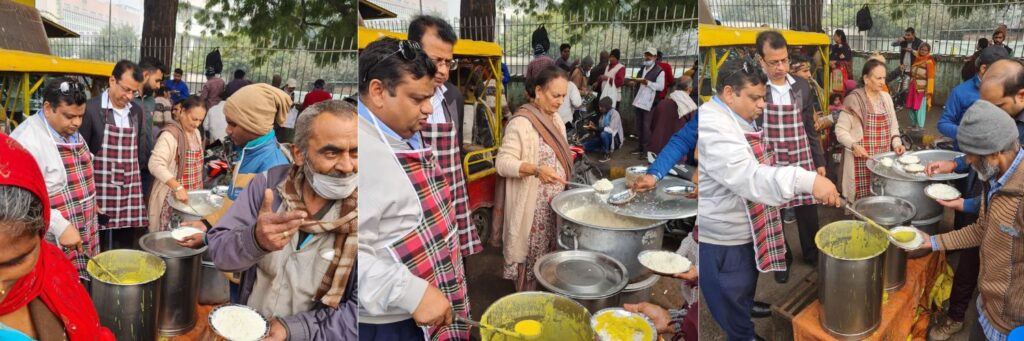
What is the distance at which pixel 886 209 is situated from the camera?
2047 millimetres

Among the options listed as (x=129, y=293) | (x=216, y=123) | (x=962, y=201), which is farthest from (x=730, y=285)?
(x=129, y=293)

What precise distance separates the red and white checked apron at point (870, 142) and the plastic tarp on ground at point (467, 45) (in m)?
1.11

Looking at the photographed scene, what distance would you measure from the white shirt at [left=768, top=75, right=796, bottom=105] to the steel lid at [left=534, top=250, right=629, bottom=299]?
0.61 m

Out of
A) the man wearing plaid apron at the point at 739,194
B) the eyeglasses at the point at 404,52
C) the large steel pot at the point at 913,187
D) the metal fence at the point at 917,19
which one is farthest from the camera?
the large steel pot at the point at 913,187

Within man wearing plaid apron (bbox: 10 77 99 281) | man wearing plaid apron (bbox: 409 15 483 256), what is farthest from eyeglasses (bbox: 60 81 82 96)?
man wearing plaid apron (bbox: 409 15 483 256)

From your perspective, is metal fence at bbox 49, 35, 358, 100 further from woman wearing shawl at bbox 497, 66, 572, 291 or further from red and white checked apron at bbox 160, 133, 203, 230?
woman wearing shawl at bbox 497, 66, 572, 291

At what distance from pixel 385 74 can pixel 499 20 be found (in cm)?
29

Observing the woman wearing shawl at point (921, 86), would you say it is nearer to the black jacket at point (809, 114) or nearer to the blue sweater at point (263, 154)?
the black jacket at point (809, 114)

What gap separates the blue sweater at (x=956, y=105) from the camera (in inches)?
76.0

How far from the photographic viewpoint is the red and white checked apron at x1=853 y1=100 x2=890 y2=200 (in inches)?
79.0


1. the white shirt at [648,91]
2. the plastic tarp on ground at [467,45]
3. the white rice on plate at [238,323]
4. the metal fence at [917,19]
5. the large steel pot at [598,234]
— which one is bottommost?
the white rice on plate at [238,323]

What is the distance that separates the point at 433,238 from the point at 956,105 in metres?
Answer: 1.47

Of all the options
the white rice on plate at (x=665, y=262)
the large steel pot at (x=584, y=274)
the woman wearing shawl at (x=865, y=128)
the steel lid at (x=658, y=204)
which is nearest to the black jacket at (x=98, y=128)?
the large steel pot at (x=584, y=274)

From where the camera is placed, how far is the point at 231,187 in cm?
174
